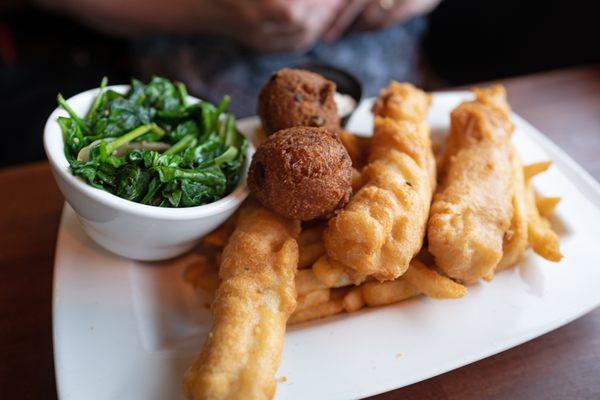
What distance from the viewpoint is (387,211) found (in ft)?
4.58

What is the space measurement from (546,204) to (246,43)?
5.75ft

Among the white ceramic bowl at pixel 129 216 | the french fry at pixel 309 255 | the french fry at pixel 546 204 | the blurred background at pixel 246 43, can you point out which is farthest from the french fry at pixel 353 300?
the blurred background at pixel 246 43

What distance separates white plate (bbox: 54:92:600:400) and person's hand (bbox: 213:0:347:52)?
1438mm

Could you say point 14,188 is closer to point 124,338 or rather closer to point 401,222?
point 124,338

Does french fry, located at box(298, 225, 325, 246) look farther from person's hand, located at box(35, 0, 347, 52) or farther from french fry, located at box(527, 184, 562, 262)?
person's hand, located at box(35, 0, 347, 52)

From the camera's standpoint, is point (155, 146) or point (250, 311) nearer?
point (250, 311)

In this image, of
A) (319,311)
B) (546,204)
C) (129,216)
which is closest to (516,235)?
(546,204)

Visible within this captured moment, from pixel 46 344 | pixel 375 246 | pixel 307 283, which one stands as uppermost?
pixel 375 246

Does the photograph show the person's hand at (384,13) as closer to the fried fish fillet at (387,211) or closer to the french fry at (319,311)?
the fried fish fillet at (387,211)

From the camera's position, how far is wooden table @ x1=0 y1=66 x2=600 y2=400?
139cm

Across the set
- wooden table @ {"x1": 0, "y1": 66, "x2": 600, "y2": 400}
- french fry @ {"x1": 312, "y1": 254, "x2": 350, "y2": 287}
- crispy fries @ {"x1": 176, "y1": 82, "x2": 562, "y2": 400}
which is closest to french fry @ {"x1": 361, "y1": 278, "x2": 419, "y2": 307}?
crispy fries @ {"x1": 176, "y1": 82, "x2": 562, "y2": 400}

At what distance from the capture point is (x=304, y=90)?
1.71 m

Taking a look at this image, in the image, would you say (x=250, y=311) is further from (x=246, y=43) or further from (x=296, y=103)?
(x=246, y=43)

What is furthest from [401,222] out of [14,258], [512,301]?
[14,258]
